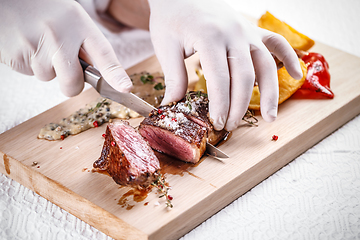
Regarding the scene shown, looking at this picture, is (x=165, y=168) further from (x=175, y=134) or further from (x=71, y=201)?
(x=71, y=201)

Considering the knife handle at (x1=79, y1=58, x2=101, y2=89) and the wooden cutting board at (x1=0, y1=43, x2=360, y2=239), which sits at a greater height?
the knife handle at (x1=79, y1=58, x2=101, y2=89)

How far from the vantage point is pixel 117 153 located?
2426 mm

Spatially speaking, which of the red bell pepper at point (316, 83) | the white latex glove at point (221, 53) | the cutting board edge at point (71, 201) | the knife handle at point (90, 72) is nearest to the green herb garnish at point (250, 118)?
the white latex glove at point (221, 53)

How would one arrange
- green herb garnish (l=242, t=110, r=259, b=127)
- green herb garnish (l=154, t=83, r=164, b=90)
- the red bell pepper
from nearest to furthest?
green herb garnish (l=242, t=110, r=259, b=127)
the red bell pepper
green herb garnish (l=154, t=83, r=164, b=90)

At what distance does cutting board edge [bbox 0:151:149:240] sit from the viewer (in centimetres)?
224

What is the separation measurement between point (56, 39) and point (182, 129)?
1.11 metres

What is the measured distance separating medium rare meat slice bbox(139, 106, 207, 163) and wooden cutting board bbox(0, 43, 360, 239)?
3.7 inches

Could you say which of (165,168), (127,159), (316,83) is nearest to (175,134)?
(165,168)

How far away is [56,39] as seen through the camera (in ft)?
8.98

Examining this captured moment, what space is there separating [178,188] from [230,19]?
4.31 ft

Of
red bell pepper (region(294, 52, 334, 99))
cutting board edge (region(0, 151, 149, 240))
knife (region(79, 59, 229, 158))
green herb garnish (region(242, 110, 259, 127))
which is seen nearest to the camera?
cutting board edge (region(0, 151, 149, 240))

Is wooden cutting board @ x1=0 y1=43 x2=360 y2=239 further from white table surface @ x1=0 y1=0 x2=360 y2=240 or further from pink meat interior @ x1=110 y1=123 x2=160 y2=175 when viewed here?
pink meat interior @ x1=110 y1=123 x2=160 y2=175

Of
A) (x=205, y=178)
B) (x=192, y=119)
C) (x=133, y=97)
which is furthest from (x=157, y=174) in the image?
(x=133, y=97)

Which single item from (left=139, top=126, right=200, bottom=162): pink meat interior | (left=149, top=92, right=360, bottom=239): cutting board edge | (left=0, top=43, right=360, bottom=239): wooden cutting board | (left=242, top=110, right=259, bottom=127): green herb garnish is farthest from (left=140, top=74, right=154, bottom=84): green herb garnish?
(left=149, top=92, right=360, bottom=239): cutting board edge
